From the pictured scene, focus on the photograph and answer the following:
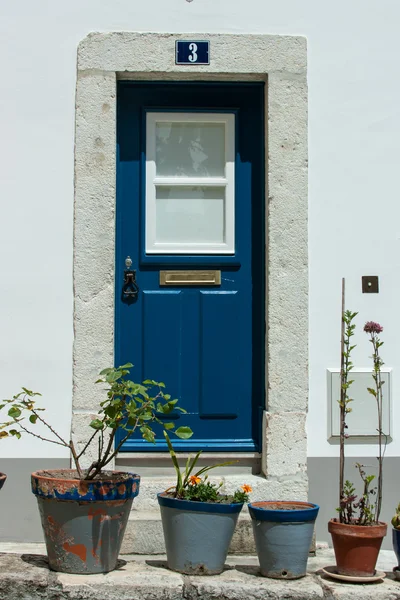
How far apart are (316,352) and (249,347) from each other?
1.24 feet

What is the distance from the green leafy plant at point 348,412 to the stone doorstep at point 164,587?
34 centimetres

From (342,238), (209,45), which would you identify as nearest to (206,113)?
(209,45)

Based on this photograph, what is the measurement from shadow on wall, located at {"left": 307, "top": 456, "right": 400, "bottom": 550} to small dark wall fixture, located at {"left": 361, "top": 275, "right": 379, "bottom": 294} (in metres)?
0.89

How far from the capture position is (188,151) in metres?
5.11

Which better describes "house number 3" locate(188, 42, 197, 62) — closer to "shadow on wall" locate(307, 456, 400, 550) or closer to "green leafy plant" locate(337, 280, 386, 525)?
"green leafy plant" locate(337, 280, 386, 525)

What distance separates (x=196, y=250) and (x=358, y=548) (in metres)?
1.80

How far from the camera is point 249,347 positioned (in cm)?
503

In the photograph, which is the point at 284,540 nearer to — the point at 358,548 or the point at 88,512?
the point at 358,548

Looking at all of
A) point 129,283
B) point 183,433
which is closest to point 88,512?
point 183,433

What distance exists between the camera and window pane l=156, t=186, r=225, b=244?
199 inches

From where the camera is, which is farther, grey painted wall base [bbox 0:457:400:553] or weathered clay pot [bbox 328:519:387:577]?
grey painted wall base [bbox 0:457:400:553]

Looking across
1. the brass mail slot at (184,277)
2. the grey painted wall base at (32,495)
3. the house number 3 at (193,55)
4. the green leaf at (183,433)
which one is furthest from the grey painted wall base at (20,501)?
the house number 3 at (193,55)

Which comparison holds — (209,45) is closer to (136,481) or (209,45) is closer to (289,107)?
(289,107)

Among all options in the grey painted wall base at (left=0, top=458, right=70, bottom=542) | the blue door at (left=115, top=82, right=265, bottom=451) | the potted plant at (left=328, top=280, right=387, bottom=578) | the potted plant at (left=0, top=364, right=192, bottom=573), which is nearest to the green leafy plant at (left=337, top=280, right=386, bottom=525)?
the potted plant at (left=328, top=280, right=387, bottom=578)
